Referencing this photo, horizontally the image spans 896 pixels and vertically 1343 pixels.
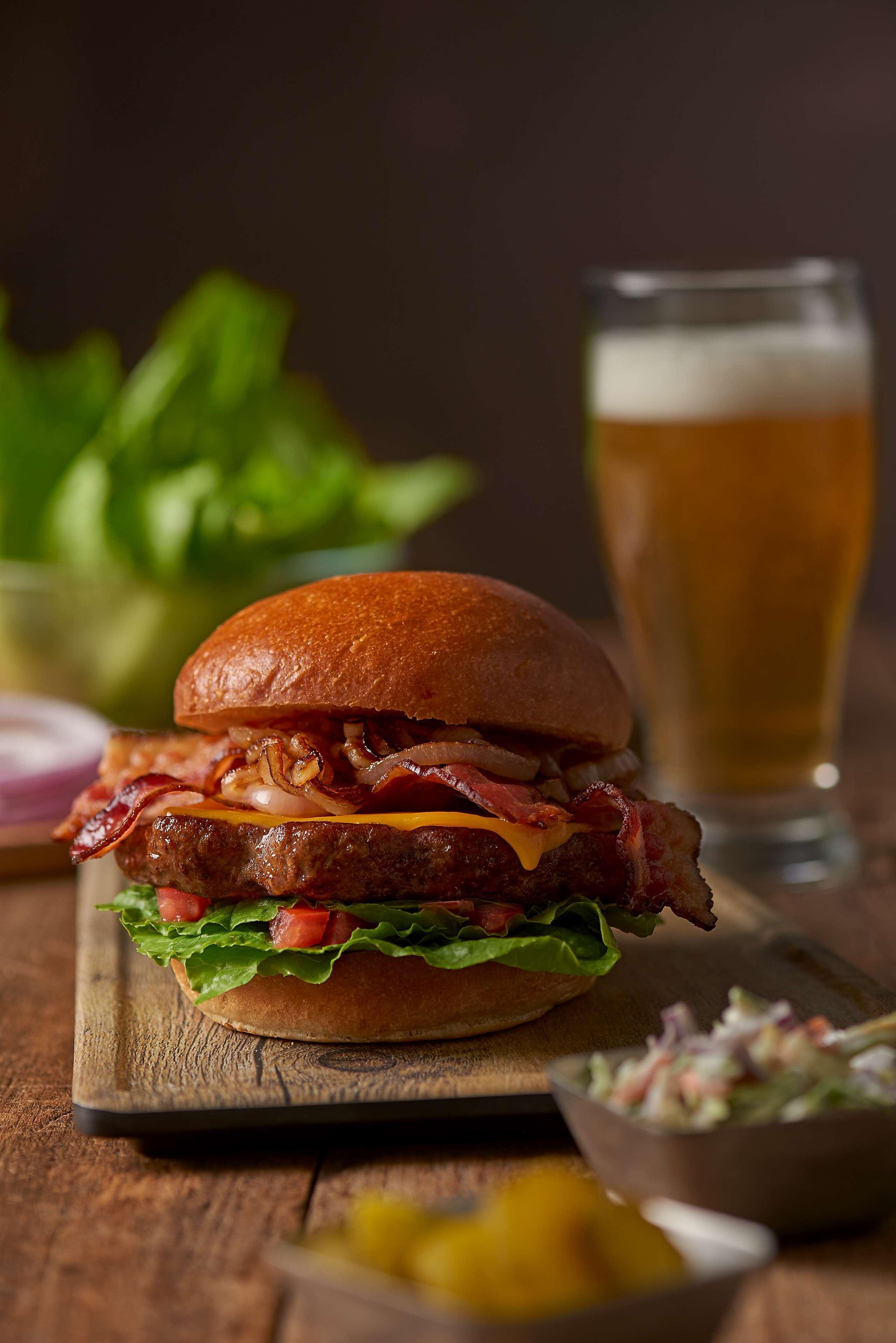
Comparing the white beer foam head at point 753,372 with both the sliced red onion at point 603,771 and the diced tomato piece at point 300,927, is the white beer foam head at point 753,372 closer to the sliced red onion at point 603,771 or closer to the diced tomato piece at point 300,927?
the sliced red onion at point 603,771

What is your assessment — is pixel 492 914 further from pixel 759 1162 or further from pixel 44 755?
pixel 44 755

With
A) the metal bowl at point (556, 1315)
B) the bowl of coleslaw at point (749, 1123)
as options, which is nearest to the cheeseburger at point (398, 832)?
the bowl of coleslaw at point (749, 1123)

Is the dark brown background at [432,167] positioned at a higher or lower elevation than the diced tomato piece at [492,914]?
higher

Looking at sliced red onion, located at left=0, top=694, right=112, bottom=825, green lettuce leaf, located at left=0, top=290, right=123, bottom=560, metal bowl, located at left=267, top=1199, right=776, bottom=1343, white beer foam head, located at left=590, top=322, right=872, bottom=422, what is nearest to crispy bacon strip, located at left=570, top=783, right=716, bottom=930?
metal bowl, located at left=267, top=1199, right=776, bottom=1343

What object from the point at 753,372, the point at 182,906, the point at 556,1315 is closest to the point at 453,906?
the point at 182,906

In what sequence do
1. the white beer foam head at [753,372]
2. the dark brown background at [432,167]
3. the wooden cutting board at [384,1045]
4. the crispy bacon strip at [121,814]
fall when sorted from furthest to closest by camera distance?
the dark brown background at [432,167]
the white beer foam head at [753,372]
the crispy bacon strip at [121,814]
the wooden cutting board at [384,1045]

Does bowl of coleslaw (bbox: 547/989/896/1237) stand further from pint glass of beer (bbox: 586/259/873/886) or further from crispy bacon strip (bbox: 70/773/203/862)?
pint glass of beer (bbox: 586/259/873/886)

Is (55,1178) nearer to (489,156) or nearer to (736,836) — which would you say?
(736,836)
